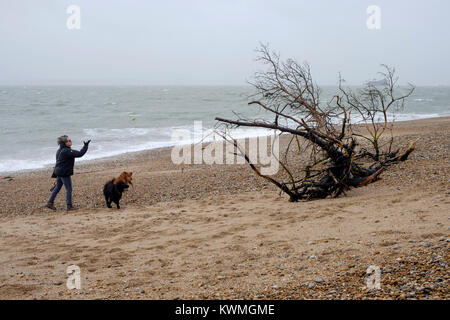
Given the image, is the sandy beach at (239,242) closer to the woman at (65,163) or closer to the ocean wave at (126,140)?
the woman at (65,163)

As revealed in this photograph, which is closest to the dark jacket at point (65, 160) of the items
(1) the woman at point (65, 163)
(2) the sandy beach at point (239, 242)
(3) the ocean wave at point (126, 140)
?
(1) the woman at point (65, 163)

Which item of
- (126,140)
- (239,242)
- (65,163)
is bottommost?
(239,242)

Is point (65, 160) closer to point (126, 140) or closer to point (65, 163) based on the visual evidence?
point (65, 163)

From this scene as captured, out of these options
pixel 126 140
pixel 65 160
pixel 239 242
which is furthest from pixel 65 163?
pixel 126 140

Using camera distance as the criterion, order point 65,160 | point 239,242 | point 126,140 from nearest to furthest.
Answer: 1. point 239,242
2. point 65,160
3. point 126,140

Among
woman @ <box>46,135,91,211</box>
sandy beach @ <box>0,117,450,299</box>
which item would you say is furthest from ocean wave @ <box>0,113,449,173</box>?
sandy beach @ <box>0,117,450,299</box>

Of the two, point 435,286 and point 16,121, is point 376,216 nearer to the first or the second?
point 435,286

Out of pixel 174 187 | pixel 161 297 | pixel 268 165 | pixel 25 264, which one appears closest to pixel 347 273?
pixel 161 297

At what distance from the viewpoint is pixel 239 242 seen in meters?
5.37

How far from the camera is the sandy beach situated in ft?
12.4

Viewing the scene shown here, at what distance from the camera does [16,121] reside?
35.2 m

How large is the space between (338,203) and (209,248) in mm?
2560

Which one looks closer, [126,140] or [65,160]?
[65,160]

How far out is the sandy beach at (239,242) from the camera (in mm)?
3793
